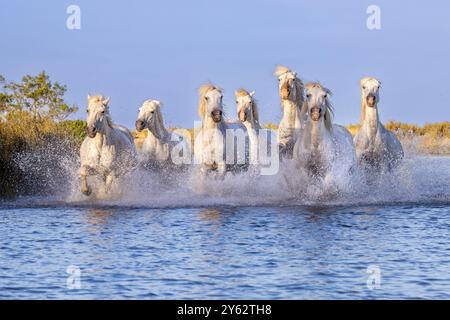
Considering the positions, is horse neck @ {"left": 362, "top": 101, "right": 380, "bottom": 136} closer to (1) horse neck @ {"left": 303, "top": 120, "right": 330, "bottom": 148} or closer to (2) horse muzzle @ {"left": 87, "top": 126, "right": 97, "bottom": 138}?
(1) horse neck @ {"left": 303, "top": 120, "right": 330, "bottom": 148}

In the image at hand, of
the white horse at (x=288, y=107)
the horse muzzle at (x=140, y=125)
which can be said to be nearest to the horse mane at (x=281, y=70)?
the white horse at (x=288, y=107)

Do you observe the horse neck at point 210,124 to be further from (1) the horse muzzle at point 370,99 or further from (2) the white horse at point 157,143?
(1) the horse muzzle at point 370,99

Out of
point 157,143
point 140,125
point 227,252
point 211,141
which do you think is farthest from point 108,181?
point 227,252

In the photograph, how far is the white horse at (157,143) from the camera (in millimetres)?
18938

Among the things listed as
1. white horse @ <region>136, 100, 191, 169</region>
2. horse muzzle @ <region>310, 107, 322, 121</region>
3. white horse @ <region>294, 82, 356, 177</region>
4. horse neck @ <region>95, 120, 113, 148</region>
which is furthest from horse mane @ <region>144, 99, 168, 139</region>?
horse muzzle @ <region>310, 107, 322, 121</region>

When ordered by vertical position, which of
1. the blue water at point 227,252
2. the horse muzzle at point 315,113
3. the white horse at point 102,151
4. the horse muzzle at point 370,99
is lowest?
the blue water at point 227,252

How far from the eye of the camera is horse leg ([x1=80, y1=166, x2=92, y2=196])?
17047 mm

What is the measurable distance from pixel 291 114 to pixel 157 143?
8.14 ft

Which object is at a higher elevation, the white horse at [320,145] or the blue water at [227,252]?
the white horse at [320,145]

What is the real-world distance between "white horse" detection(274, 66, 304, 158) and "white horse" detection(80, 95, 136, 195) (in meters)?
2.98

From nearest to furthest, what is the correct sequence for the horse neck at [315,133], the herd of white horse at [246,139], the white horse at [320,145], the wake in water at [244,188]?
the white horse at [320,145] < the horse neck at [315,133] < the herd of white horse at [246,139] < the wake in water at [244,188]

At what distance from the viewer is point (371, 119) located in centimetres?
1816

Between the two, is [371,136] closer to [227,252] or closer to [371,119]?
[371,119]
